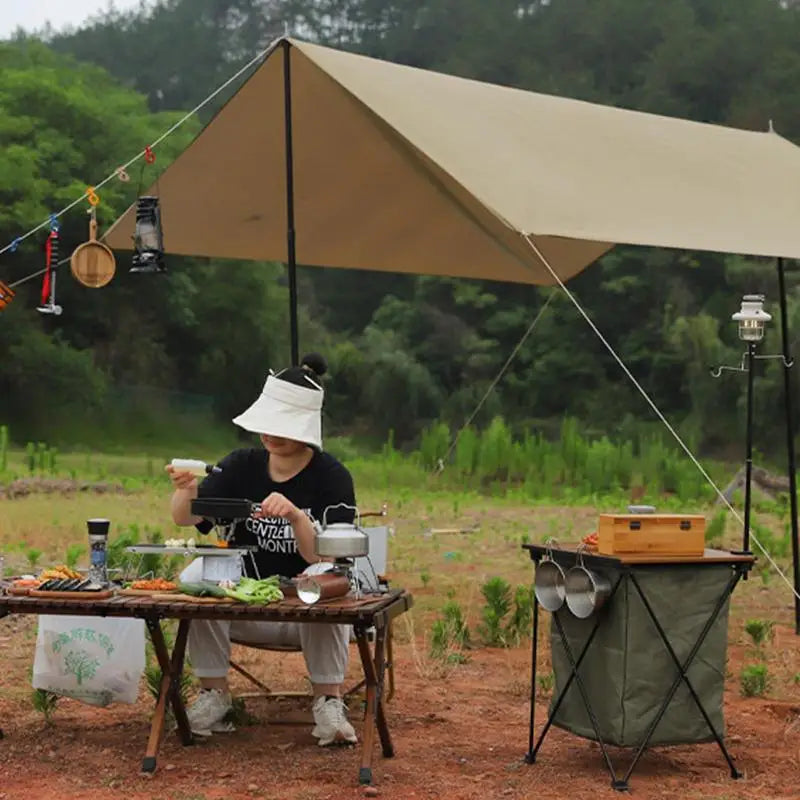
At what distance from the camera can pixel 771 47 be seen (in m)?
30.4

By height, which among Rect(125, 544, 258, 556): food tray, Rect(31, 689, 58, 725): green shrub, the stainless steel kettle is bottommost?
Rect(31, 689, 58, 725): green shrub

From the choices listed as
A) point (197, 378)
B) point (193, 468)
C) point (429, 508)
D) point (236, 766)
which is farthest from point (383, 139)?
point (197, 378)

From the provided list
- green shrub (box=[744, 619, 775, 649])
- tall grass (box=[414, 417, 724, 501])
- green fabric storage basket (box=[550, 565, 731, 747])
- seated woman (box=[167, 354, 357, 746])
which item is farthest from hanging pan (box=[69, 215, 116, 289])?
tall grass (box=[414, 417, 724, 501])

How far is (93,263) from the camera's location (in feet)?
16.6

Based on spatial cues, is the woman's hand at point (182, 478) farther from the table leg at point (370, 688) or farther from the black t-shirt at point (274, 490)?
the table leg at point (370, 688)

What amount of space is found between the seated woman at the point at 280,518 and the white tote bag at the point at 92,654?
169 millimetres

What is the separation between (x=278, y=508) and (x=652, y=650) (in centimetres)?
91

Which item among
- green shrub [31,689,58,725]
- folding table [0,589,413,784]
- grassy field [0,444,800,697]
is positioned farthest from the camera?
grassy field [0,444,800,697]

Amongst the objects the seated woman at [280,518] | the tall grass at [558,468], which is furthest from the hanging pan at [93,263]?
the tall grass at [558,468]

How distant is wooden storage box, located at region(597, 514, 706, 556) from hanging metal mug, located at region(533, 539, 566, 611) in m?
0.14

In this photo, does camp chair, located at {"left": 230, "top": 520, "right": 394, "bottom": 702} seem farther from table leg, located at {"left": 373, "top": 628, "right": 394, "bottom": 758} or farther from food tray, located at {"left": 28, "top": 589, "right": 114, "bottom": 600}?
food tray, located at {"left": 28, "top": 589, "right": 114, "bottom": 600}

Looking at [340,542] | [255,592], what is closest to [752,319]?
[340,542]

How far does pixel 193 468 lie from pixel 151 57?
37564 mm

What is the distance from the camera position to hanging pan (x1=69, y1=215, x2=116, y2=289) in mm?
5070
